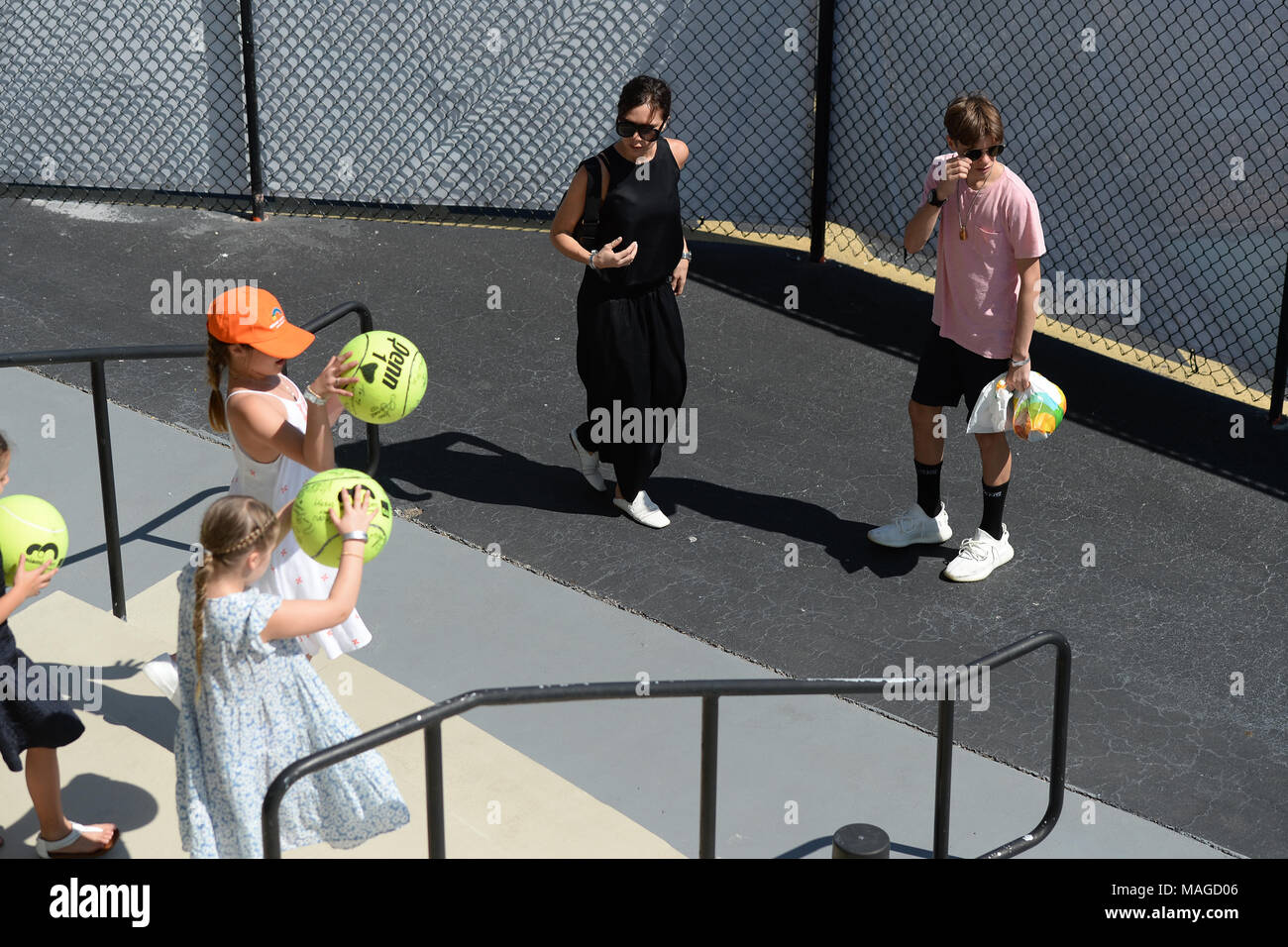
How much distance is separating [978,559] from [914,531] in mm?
332

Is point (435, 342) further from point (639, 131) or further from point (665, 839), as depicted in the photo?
point (665, 839)

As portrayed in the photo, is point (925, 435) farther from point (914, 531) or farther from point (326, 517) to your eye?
point (326, 517)

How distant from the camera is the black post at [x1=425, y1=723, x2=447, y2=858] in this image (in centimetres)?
402

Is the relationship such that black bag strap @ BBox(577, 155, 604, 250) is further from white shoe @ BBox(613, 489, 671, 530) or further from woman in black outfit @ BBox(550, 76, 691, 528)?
white shoe @ BBox(613, 489, 671, 530)

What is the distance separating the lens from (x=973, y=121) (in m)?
6.06

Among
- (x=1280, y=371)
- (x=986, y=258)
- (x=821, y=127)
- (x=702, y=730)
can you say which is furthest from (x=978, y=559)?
(x=821, y=127)

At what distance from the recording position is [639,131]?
6.43 meters

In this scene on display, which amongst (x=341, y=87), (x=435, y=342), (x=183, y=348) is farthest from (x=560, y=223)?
(x=341, y=87)

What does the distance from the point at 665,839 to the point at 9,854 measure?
6.51 feet

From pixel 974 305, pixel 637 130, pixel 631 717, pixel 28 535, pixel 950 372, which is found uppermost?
pixel 637 130

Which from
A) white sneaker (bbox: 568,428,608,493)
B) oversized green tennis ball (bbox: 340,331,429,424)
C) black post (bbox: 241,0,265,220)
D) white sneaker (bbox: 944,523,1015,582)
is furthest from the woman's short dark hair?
black post (bbox: 241,0,265,220)

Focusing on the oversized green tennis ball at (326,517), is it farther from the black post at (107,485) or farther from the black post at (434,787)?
the black post at (107,485)

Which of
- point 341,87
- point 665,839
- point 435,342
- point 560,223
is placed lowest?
point 665,839
